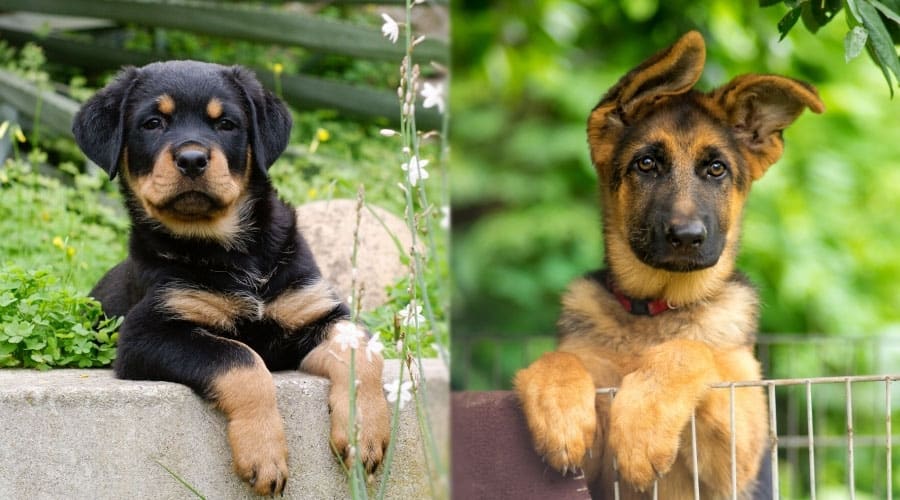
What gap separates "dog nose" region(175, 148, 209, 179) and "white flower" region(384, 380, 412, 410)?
36.5 inches

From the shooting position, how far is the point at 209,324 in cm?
368

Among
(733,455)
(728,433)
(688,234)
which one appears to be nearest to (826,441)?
(728,433)

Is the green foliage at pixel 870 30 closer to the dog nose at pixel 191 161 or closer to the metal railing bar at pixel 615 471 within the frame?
the metal railing bar at pixel 615 471

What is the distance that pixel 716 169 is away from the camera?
12.7 ft

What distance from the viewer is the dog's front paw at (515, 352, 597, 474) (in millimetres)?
3273

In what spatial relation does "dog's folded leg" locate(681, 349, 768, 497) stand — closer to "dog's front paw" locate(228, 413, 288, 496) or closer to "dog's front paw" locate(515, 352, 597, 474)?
"dog's front paw" locate(515, 352, 597, 474)

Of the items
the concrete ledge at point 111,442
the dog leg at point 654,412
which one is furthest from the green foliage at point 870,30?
the concrete ledge at point 111,442

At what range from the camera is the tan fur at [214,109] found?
3686mm

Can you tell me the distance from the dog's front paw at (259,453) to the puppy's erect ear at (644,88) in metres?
1.61

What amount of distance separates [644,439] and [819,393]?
349 centimetres

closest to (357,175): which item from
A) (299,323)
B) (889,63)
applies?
(299,323)

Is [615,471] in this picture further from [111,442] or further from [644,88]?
[111,442]

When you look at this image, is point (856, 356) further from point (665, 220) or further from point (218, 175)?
point (218, 175)

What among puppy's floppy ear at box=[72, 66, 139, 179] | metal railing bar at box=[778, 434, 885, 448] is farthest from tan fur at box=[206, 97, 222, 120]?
metal railing bar at box=[778, 434, 885, 448]
